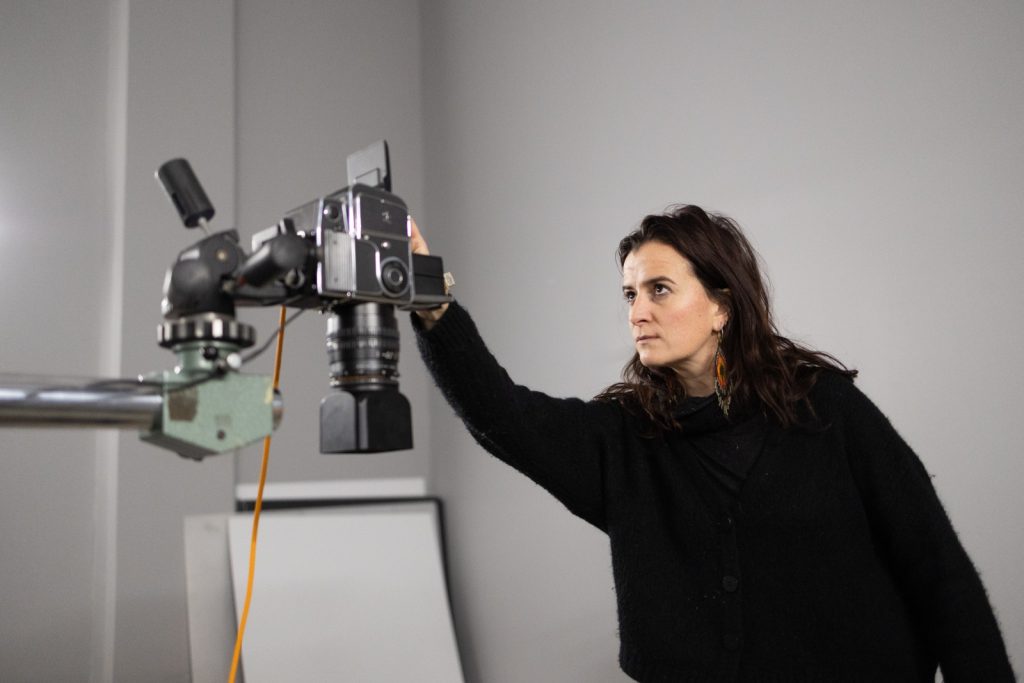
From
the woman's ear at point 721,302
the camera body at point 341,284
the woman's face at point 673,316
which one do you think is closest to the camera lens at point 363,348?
the camera body at point 341,284

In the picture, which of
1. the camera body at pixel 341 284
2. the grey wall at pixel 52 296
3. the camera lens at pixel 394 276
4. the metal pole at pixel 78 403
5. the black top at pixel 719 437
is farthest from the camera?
the grey wall at pixel 52 296

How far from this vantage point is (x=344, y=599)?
→ 8.07 ft

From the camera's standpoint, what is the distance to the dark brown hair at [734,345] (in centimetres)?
147

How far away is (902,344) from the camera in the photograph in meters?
1.67

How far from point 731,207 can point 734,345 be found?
54 centimetres

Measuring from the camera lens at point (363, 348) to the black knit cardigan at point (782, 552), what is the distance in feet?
1.16

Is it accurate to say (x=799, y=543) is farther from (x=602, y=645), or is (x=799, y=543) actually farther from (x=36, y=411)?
(x=36, y=411)

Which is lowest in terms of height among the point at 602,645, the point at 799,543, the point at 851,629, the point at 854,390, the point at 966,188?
the point at 602,645

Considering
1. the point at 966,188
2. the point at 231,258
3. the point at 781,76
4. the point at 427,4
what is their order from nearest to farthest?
the point at 231,258, the point at 966,188, the point at 781,76, the point at 427,4

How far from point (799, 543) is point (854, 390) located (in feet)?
0.94

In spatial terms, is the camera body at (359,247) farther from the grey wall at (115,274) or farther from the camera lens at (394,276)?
the grey wall at (115,274)

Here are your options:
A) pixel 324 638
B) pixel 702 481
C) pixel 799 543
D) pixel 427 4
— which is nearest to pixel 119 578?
pixel 324 638

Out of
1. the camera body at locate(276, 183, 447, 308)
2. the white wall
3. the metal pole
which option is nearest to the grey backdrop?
the white wall

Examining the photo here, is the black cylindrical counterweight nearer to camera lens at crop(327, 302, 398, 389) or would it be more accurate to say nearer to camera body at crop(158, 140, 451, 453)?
camera body at crop(158, 140, 451, 453)
